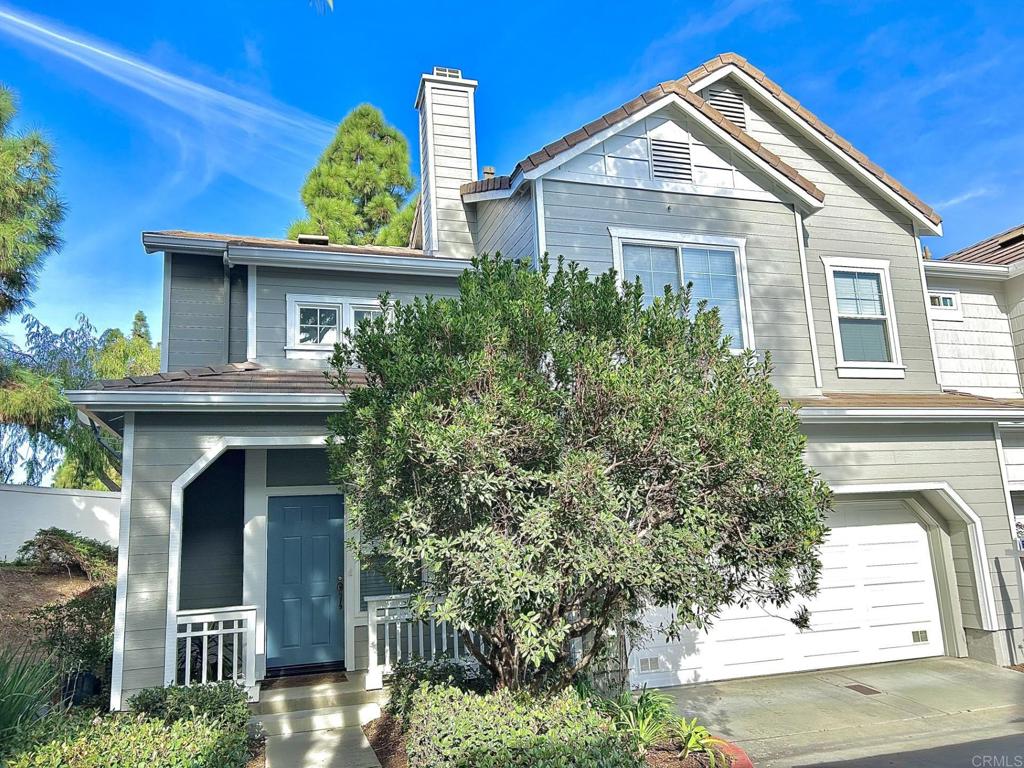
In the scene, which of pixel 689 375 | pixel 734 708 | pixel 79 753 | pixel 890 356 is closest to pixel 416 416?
pixel 689 375

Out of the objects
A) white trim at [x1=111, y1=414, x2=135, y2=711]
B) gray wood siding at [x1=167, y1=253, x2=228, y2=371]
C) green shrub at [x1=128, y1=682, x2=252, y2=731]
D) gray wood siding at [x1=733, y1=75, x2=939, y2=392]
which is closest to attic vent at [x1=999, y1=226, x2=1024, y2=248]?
gray wood siding at [x1=733, y1=75, x2=939, y2=392]

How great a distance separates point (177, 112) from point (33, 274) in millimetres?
5026

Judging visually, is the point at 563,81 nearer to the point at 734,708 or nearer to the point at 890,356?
the point at 890,356

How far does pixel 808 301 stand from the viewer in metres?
9.48

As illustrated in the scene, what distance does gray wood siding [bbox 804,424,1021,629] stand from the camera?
8820 mm

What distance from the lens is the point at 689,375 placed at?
5039mm

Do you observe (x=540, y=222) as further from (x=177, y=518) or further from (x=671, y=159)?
(x=177, y=518)

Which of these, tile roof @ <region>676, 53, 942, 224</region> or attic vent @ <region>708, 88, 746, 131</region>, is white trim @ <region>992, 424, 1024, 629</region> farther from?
attic vent @ <region>708, 88, 746, 131</region>

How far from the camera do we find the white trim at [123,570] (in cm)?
615

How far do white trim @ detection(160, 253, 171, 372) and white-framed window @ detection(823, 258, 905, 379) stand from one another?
29.6ft

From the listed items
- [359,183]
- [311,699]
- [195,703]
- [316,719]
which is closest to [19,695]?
[195,703]

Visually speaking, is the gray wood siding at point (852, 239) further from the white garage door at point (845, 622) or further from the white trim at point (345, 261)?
the white trim at point (345, 261)

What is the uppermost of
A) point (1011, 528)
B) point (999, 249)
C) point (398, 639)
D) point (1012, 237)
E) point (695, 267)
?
point (1012, 237)

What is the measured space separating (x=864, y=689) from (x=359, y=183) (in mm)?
18502
